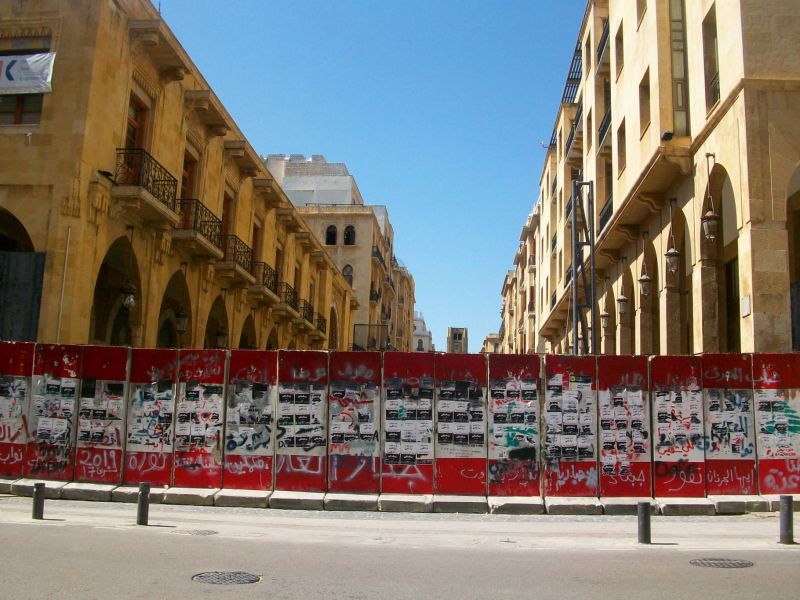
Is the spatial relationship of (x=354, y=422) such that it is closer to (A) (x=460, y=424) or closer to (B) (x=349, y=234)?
(A) (x=460, y=424)

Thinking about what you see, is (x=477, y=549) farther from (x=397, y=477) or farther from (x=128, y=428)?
(x=128, y=428)

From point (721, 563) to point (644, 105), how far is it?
16.9 metres

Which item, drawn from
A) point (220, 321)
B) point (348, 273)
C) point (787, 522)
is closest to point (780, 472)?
point (787, 522)

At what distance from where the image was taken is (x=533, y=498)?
13.2 meters

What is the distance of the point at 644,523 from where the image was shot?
9.75 m

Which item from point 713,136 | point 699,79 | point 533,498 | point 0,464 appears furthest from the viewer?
point 699,79

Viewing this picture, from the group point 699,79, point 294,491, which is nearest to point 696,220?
point 699,79

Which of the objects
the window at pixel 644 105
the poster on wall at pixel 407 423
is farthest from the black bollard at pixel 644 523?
the window at pixel 644 105

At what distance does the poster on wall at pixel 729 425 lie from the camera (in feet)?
43.2

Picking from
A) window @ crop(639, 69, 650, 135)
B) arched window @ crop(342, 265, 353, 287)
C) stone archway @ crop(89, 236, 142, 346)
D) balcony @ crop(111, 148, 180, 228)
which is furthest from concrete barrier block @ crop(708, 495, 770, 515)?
arched window @ crop(342, 265, 353, 287)

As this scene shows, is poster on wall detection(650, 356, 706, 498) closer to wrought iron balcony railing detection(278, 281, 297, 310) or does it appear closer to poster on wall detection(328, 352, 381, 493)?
poster on wall detection(328, 352, 381, 493)

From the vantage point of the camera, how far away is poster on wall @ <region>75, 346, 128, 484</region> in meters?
13.9

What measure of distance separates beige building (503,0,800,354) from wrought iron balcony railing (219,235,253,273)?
38.5 feet

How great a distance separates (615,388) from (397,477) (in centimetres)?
409
